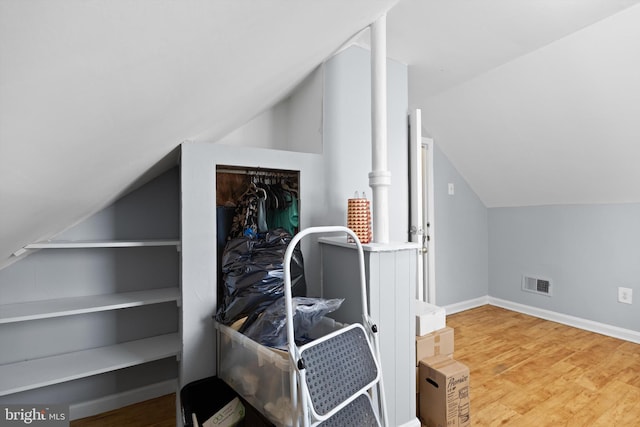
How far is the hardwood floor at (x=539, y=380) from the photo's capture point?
186 centimetres

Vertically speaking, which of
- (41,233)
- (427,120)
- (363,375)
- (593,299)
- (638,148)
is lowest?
(593,299)

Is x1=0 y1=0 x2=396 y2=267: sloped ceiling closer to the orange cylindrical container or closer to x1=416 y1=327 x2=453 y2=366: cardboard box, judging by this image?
the orange cylindrical container

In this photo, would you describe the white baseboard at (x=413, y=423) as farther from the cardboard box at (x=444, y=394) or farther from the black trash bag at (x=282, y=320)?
the black trash bag at (x=282, y=320)

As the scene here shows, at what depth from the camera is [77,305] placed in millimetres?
1708

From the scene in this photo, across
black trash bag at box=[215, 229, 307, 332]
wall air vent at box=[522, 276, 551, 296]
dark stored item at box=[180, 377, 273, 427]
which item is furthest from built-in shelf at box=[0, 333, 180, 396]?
wall air vent at box=[522, 276, 551, 296]

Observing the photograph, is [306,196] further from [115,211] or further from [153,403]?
[153,403]

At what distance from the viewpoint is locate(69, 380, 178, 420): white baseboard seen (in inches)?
74.6

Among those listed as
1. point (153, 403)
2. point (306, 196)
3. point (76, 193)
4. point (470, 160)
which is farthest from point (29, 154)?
point (470, 160)

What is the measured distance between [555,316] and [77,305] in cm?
414

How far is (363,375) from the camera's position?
1.20 m

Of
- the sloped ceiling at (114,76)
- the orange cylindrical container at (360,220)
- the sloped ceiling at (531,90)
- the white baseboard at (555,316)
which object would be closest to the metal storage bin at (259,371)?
the orange cylindrical container at (360,220)

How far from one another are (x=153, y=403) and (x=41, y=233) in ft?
4.03

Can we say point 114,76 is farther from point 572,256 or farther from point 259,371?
point 572,256

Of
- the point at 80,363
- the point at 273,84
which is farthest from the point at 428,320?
the point at 80,363
